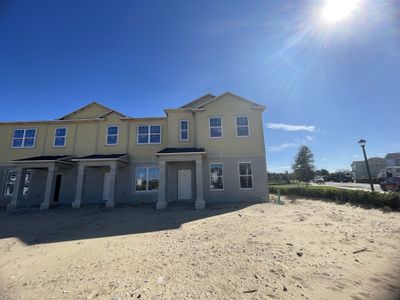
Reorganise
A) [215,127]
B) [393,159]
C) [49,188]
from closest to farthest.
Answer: [49,188], [215,127], [393,159]

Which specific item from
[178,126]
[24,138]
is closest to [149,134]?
[178,126]

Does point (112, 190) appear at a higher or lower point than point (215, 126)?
lower

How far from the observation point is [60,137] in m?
17.5

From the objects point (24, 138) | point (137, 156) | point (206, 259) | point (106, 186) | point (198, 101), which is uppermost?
point (198, 101)

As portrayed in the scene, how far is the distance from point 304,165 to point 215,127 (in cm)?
2345

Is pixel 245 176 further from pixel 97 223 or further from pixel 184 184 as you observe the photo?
pixel 97 223

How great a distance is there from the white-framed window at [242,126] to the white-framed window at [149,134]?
6.52 meters

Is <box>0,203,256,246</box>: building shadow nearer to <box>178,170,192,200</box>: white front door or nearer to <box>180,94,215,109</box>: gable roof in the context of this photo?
<box>178,170,192,200</box>: white front door

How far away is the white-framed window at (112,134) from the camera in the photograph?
55.9ft

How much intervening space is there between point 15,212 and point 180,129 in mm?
12835

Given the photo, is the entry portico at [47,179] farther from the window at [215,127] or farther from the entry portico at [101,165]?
the window at [215,127]

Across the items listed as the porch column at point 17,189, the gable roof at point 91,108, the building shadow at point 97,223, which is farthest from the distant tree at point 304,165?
the porch column at point 17,189

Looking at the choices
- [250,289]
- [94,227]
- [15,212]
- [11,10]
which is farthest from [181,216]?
[15,212]

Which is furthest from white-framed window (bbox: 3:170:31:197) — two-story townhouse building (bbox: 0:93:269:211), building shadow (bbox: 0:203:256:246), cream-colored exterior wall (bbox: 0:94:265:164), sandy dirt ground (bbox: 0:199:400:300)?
sandy dirt ground (bbox: 0:199:400:300)
